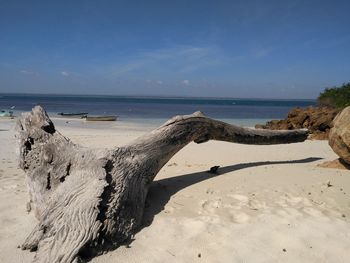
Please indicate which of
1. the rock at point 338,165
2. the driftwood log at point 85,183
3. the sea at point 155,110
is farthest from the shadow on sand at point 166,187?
the sea at point 155,110

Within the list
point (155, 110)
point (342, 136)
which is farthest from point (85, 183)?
point (155, 110)

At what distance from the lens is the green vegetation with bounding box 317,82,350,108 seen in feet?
73.6

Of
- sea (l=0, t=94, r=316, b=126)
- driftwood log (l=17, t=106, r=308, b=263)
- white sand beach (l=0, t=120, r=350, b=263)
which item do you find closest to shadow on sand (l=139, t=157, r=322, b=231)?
white sand beach (l=0, t=120, r=350, b=263)

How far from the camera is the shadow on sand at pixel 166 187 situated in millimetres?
4179

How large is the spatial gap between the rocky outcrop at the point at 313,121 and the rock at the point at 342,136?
7.21 meters

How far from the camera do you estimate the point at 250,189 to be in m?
5.02

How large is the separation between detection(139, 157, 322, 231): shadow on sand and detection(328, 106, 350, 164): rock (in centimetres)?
171

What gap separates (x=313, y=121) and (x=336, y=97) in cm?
1040

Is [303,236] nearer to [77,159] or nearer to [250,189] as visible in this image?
[250,189]

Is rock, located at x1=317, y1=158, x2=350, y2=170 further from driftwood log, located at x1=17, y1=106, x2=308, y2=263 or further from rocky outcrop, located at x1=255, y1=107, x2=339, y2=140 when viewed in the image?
rocky outcrop, located at x1=255, y1=107, x2=339, y2=140

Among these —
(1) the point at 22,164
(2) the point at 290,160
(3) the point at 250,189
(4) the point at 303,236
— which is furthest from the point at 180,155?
(4) the point at 303,236

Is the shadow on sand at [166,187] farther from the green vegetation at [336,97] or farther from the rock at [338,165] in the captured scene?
the green vegetation at [336,97]

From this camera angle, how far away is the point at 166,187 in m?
5.16

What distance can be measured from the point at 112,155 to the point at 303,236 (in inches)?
99.4
